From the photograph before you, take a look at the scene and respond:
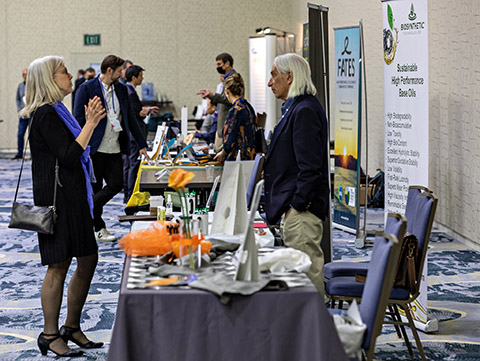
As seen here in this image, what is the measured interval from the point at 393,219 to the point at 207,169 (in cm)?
265

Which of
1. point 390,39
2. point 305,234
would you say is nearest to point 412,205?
point 305,234

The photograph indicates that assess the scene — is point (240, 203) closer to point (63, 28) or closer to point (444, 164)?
point (444, 164)

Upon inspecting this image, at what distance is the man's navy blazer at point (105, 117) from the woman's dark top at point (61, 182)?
283 centimetres

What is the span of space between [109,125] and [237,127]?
1338 mm

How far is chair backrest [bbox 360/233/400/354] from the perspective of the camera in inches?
119

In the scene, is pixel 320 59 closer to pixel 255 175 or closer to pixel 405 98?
pixel 405 98

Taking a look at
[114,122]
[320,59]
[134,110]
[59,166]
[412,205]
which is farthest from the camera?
[134,110]

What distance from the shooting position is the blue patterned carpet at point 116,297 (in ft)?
14.5

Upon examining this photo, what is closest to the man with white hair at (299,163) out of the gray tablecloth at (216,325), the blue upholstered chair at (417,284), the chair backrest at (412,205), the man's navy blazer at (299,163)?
the man's navy blazer at (299,163)

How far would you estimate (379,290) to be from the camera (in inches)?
120

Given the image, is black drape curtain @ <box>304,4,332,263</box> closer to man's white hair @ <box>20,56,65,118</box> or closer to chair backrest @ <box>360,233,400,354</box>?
man's white hair @ <box>20,56,65,118</box>

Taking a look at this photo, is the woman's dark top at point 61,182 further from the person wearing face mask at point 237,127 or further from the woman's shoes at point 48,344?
the person wearing face mask at point 237,127

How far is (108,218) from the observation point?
29.8 feet

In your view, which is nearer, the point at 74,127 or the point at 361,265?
the point at 74,127
